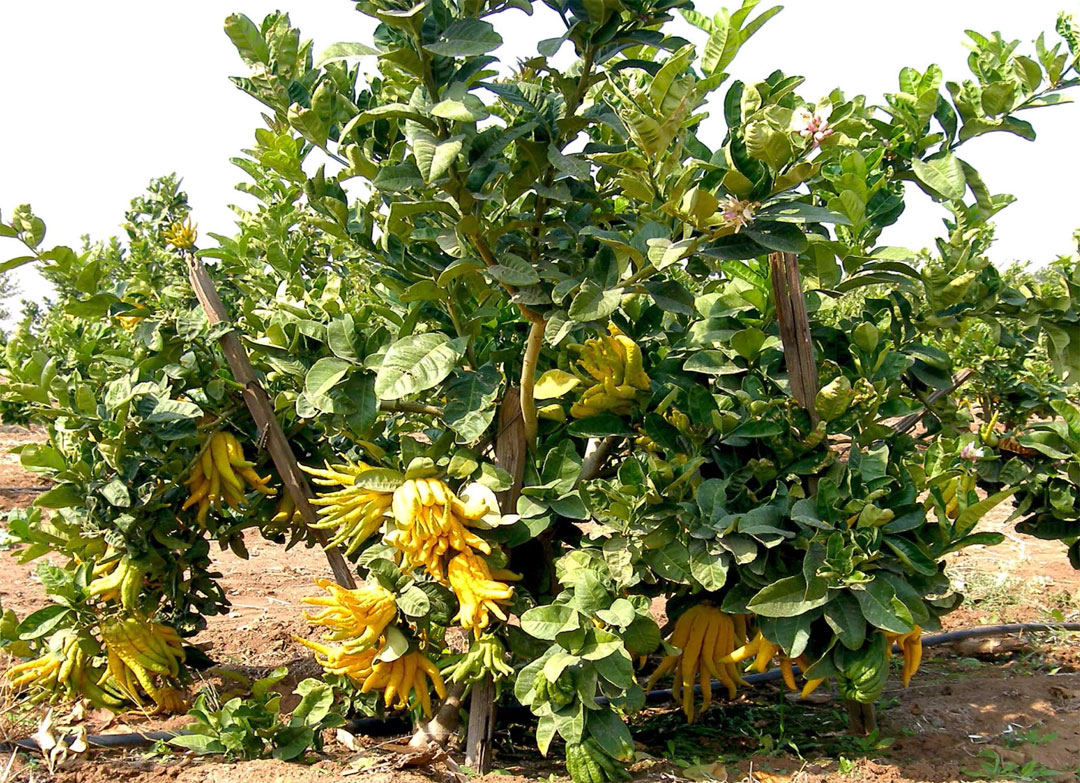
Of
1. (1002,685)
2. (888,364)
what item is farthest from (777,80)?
(1002,685)

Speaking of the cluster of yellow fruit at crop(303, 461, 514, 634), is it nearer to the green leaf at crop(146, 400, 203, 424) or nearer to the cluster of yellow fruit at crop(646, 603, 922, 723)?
the green leaf at crop(146, 400, 203, 424)

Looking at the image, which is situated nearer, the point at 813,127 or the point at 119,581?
the point at 813,127

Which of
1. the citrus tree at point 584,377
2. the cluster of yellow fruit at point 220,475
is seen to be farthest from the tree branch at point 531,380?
the cluster of yellow fruit at point 220,475

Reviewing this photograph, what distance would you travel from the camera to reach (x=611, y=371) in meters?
1.99

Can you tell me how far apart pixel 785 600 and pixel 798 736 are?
85cm

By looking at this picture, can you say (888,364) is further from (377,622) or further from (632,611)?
(377,622)

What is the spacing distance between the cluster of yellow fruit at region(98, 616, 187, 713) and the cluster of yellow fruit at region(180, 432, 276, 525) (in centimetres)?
33

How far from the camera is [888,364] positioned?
1974 millimetres

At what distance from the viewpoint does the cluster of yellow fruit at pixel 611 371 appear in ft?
6.50

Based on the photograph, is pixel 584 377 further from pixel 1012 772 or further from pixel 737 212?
pixel 1012 772

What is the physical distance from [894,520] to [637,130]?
1.01 meters

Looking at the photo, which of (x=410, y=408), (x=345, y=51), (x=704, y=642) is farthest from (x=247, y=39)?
(x=704, y=642)

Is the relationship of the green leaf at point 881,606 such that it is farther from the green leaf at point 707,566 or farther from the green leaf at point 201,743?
the green leaf at point 201,743

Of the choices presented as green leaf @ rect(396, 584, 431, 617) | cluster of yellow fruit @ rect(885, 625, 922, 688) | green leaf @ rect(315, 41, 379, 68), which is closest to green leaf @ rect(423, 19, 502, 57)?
green leaf @ rect(315, 41, 379, 68)
